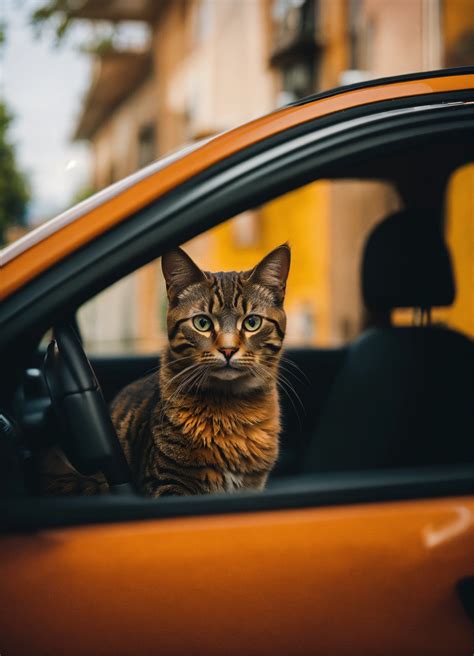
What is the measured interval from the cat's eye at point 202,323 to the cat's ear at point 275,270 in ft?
0.47

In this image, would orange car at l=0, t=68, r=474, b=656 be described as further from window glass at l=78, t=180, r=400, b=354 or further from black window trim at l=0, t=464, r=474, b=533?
window glass at l=78, t=180, r=400, b=354

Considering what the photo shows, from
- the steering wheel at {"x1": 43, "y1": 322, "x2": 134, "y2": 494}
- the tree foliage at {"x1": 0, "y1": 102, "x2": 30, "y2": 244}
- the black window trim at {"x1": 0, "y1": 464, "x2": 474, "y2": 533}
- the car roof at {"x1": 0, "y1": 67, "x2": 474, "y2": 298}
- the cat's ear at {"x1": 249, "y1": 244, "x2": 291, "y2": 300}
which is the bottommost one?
the black window trim at {"x1": 0, "y1": 464, "x2": 474, "y2": 533}

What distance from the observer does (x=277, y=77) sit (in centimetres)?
1010

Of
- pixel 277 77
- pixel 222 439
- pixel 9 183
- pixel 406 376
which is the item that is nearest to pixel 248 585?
pixel 222 439

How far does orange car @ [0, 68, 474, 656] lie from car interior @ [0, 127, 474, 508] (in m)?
0.28

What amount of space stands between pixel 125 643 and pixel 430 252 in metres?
1.46

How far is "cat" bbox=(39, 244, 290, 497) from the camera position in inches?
50.8

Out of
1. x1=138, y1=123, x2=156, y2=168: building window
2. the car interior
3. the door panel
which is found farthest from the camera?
x1=138, y1=123, x2=156, y2=168: building window

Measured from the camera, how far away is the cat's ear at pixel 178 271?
4.11 feet

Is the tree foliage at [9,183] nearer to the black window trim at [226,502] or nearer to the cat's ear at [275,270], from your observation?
the cat's ear at [275,270]

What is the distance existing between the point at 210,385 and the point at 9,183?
7.76 feet

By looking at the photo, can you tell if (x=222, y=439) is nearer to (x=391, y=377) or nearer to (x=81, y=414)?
(x=81, y=414)

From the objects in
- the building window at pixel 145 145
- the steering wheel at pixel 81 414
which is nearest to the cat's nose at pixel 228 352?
the steering wheel at pixel 81 414

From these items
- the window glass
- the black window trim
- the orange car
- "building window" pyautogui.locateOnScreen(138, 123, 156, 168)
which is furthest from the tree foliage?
"building window" pyautogui.locateOnScreen(138, 123, 156, 168)
